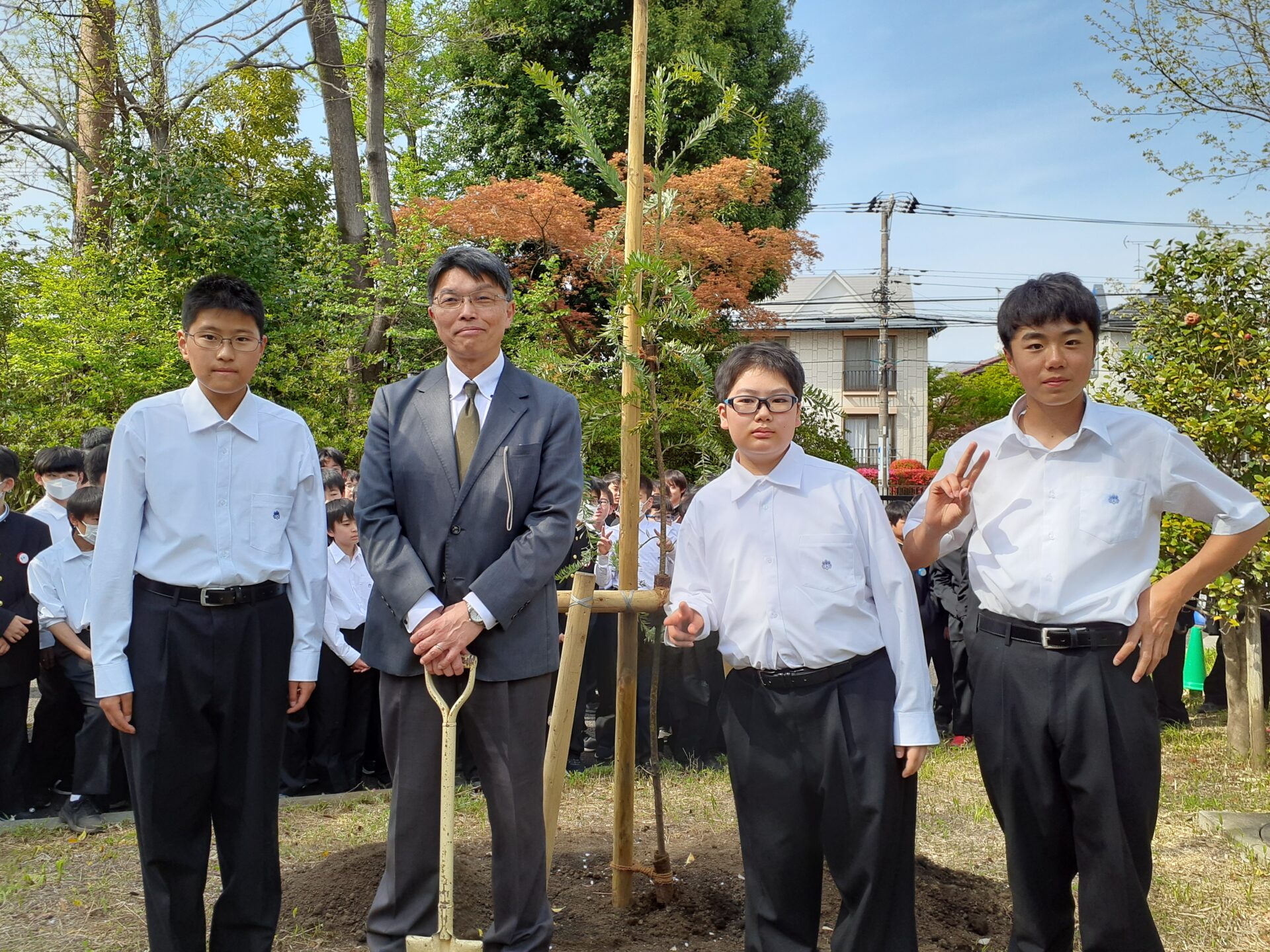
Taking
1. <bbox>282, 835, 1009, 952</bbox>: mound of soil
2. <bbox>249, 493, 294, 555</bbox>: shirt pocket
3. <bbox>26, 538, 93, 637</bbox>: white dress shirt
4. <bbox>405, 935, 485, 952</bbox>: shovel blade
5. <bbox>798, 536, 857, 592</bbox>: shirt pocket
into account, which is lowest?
<bbox>282, 835, 1009, 952</bbox>: mound of soil

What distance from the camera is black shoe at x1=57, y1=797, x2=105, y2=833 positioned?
5195mm

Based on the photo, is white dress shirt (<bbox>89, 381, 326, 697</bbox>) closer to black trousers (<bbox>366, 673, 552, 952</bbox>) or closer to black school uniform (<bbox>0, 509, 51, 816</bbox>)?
black trousers (<bbox>366, 673, 552, 952</bbox>)

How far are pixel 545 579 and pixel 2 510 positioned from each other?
4.24m

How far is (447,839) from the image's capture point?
289 centimetres

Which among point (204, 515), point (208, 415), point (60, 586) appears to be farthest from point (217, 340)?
point (60, 586)

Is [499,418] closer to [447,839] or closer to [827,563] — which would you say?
[827,563]

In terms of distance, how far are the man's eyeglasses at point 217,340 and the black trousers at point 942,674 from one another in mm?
5954

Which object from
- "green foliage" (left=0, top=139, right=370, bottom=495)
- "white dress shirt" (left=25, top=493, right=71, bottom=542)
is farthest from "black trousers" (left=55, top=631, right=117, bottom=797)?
"green foliage" (left=0, top=139, right=370, bottom=495)

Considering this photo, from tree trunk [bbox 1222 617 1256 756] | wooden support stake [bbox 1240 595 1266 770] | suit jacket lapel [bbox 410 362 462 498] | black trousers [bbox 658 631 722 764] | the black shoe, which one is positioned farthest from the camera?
black trousers [bbox 658 631 722 764]

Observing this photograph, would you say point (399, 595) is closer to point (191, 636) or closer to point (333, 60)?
point (191, 636)

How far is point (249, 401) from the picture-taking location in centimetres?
345

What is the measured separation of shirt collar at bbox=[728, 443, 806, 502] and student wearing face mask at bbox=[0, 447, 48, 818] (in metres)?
4.22

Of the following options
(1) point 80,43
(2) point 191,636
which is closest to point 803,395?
(2) point 191,636

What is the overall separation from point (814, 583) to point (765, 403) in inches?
21.4
